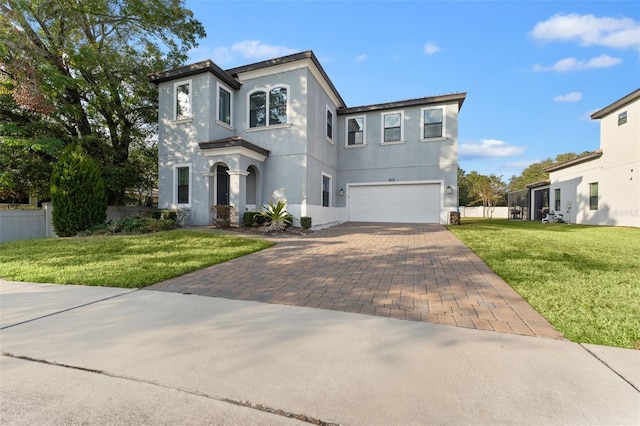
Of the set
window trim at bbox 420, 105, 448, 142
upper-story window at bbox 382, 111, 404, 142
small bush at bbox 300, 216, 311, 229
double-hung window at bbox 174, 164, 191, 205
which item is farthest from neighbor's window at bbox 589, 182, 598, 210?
double-hung window at bbox 174, 164, 191, 205

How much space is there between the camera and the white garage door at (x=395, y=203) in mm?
15906

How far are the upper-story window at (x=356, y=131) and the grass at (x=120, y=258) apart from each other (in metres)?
10.5

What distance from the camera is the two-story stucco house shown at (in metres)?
12.7

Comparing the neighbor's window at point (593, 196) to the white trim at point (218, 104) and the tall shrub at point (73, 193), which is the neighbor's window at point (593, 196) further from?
the tall shrub at point (73, 193)

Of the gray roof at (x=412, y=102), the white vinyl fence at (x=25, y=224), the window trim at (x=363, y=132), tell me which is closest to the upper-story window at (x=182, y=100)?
the white vinyl fence at (x=25, y=224)

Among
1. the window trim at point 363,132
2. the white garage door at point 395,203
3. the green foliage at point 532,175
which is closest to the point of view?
the white garage door at point 395,203

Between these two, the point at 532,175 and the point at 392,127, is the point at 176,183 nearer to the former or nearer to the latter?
→ the point at 392,127

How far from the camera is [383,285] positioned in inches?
174

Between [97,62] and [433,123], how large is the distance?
1572 centimetres

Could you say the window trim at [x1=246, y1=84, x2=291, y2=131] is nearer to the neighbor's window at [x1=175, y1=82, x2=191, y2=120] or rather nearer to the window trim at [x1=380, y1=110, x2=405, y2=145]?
the neighbor's window at [x1=175, y1=82, x2=191, y2=120]

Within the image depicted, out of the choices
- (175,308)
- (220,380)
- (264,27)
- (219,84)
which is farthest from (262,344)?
(219,84)

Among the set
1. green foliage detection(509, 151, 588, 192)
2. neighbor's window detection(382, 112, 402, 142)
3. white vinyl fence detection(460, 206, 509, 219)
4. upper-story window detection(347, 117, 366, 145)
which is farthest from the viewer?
green foliage detection(509, 151, 588, 192)

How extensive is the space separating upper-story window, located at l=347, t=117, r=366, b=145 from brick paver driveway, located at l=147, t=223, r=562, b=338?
1094 cm

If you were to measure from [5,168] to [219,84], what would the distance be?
31.6 feet
